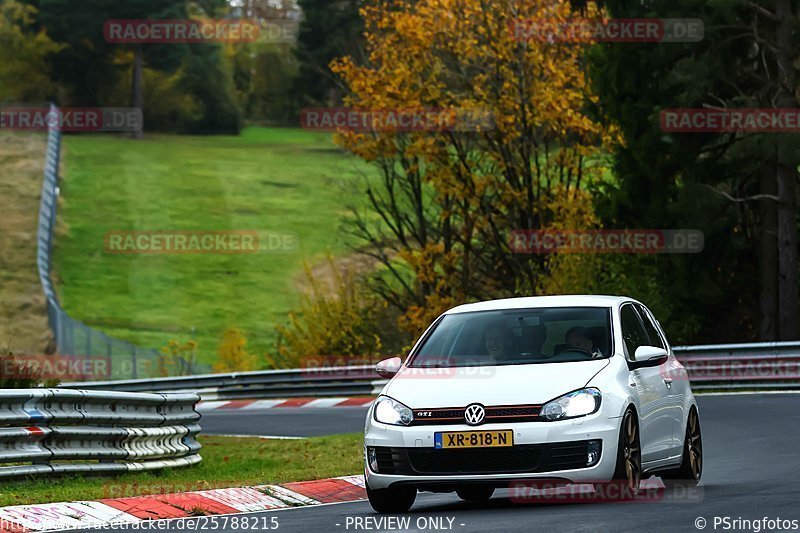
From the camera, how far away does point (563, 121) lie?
4141cm

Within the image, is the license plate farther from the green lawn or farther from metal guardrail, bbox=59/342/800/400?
the green lawn

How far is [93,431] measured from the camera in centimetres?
1538

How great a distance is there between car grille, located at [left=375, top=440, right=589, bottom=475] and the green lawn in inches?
1648

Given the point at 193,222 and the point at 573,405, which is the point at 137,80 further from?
the point at 573,405

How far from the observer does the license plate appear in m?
11.9

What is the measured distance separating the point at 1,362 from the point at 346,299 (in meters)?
26.7

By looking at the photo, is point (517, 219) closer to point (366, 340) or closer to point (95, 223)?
point (366, 340)

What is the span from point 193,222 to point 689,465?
71.2 m

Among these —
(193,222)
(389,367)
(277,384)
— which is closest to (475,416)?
(389,367)

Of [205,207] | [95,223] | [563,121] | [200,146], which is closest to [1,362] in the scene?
[563,121]

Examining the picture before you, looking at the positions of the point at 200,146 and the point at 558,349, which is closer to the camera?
the point at 558,349

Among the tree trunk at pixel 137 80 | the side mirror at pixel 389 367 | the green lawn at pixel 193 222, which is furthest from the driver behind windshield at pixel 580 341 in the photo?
the tree trunk at pixel 137 80

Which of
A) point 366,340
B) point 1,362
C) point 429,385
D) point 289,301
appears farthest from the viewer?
point 289,301

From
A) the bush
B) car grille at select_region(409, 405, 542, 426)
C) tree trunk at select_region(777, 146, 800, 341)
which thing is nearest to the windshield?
car grille at select_region(409, 405, 542, 426)
